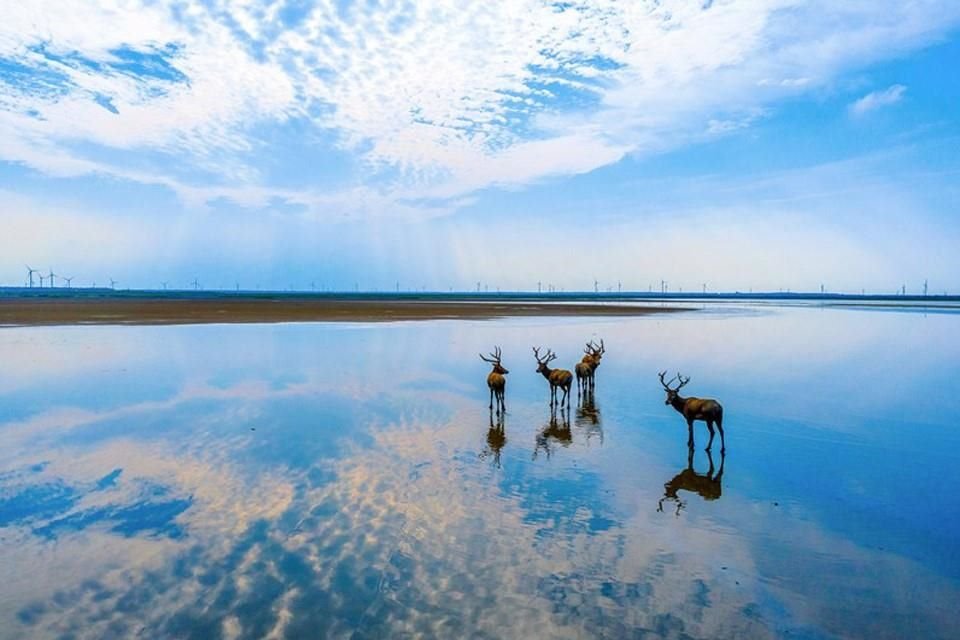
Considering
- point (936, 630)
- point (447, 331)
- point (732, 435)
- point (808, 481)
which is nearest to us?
point (936, 630)

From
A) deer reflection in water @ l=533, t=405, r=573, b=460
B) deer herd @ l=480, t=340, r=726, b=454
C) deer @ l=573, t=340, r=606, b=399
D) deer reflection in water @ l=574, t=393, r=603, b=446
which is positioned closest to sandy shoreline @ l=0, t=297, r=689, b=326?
deer @ l=573, t=340, r=606, b=399

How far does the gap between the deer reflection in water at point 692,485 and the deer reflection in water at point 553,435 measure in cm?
236

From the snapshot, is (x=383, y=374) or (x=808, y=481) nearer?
(x=808, y=481)

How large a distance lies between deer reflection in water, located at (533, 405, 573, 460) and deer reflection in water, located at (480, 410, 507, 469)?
0.70 meters

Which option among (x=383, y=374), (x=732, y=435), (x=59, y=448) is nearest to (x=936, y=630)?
(x=732, y=435)

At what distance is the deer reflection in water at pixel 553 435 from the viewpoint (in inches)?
471

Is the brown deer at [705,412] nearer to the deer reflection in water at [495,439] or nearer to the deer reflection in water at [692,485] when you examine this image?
the deer reflection in water at [692,485]

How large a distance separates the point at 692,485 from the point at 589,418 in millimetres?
5069

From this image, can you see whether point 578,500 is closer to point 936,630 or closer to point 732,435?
point 936,630

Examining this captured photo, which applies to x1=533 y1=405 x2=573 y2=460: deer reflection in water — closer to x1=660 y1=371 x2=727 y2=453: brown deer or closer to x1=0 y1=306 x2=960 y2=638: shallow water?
x1=0 y1=306 x2=960 y2=638: shallow water

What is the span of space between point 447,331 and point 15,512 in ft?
105

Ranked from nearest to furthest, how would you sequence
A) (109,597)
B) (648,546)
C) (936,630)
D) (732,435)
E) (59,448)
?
(936,630), (109,597), (648,546), (59,448), (732,435)

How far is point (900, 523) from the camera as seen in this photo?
812 centimetres

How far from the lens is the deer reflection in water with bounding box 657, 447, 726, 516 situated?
9109 mm
